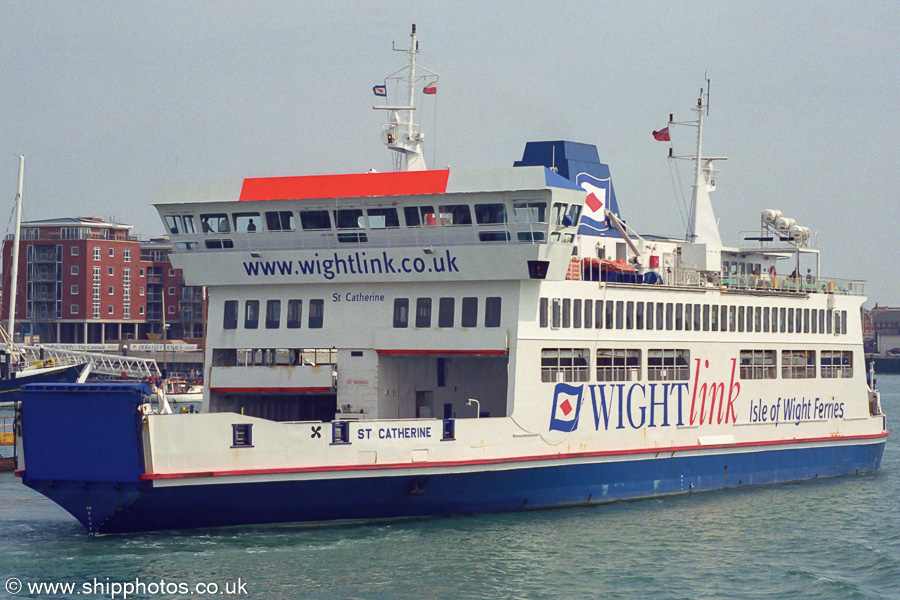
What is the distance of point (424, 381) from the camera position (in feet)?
94.7

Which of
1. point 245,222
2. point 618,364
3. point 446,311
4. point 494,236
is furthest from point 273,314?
point 618,364

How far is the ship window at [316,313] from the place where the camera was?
27.6 metres

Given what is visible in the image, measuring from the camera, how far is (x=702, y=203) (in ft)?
121

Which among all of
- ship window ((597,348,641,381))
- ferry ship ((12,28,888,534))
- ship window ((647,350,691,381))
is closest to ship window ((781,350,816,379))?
ferry ship ((12,28,888,534))

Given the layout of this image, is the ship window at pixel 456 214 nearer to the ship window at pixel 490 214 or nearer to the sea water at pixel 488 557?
the ship window at pixel 490 214

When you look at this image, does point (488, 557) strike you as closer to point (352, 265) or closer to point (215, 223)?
point (352, 265)

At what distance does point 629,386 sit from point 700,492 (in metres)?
4.00

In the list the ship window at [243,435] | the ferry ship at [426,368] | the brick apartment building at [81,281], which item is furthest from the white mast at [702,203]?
the brick apartment building at [81,281]

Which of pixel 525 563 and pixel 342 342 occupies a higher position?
pixel 342 342

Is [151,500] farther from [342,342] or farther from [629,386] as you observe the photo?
[629,386]

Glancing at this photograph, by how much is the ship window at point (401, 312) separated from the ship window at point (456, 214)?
2.13 m

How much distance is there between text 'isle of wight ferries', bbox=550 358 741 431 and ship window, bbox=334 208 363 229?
5.92m

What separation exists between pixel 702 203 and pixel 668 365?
8.38 metres

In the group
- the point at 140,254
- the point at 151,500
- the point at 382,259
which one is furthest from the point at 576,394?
the point at 140,254
